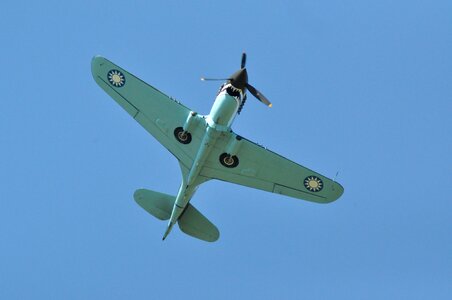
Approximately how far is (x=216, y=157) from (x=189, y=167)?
61.5 inches

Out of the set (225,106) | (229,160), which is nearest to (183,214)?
(229,160)

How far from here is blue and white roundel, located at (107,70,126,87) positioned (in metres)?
40.0

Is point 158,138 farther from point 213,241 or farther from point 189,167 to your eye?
point 213,241

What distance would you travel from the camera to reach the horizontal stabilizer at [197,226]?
144ft

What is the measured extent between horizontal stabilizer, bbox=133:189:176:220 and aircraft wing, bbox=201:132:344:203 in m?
3.42

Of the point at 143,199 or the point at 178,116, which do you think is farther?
the point at 143,199

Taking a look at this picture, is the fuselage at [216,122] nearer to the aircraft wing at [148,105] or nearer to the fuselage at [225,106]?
the fuselage at [225,106]

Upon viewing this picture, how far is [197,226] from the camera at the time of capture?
4416cm

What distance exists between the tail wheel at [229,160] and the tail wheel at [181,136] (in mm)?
1930

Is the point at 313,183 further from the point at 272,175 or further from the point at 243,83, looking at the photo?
the point at 243,83

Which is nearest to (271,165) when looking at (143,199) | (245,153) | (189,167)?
(245,153)

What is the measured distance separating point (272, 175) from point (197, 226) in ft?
18.4

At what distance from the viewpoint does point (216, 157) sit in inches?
1607

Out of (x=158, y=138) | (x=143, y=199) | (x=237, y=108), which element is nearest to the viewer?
(x=237, y=108)
